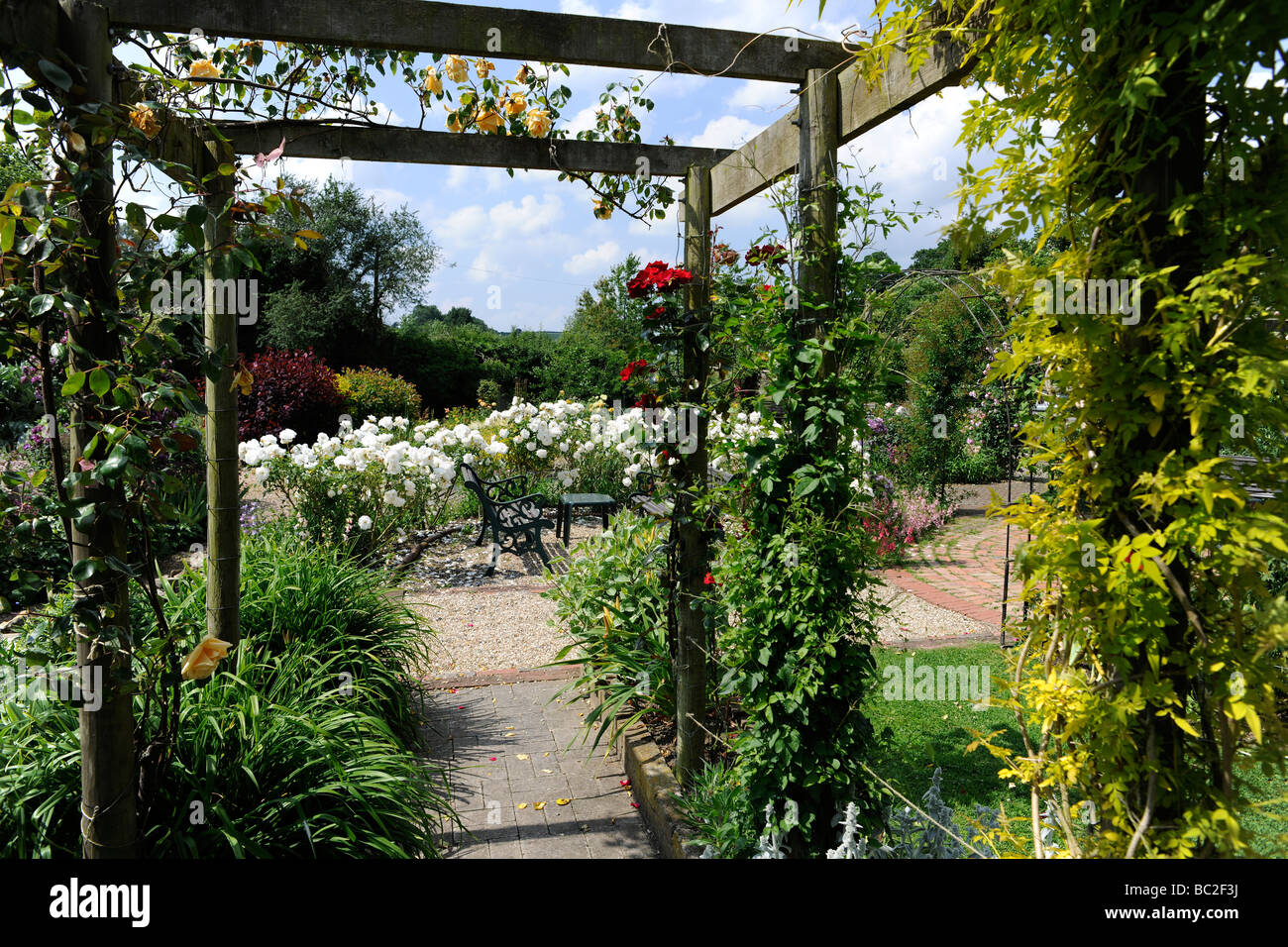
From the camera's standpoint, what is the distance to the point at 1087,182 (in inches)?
A: 59.7

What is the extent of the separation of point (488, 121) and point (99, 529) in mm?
2648

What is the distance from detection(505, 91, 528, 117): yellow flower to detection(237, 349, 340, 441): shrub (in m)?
8.93

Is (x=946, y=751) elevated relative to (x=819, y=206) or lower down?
lower down

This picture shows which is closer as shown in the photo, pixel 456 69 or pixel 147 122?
pixel 147 122

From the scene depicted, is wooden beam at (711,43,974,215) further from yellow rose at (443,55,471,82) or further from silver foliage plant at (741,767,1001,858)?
silver foliage plant at (741,767,1001,858)

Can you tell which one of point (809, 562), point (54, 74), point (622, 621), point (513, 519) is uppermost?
point (54, 74)

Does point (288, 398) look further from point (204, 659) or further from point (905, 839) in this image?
point (905, 839)

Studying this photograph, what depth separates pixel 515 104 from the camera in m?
3.83

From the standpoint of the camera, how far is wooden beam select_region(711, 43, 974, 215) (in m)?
2.00

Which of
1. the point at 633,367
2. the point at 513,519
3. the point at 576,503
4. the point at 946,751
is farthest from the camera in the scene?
the point at 576,503

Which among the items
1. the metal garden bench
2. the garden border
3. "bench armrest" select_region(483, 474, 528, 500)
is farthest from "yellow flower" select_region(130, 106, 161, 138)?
"bench armrest" select_region(483, 474, 528, 500)

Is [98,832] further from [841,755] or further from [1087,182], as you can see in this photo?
[1087,182]

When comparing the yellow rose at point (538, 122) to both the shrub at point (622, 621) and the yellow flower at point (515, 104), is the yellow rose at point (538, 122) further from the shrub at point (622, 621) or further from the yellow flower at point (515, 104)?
the shrub at point (622, 621)

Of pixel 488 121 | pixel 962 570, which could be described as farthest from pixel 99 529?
pixel 962 570
